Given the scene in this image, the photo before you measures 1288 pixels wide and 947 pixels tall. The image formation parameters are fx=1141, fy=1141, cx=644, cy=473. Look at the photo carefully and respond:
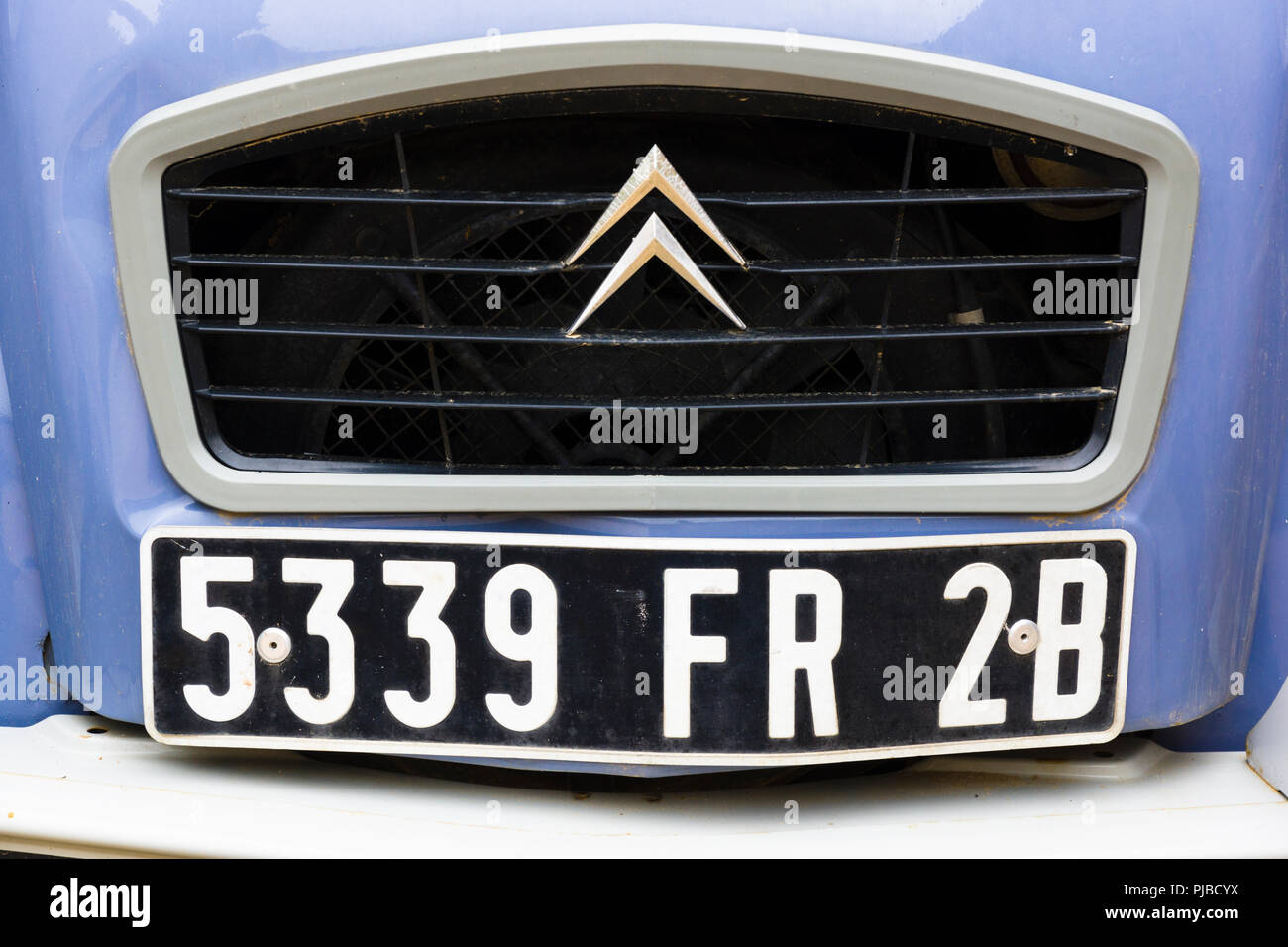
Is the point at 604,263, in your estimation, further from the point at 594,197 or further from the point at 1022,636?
the point at 1022,636

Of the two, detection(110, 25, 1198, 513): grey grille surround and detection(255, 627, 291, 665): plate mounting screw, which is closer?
detection(110, 25, 1198, 513): grey grille surround

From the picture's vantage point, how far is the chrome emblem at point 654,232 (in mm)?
1098

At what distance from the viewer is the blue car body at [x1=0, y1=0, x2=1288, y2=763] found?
110 cm

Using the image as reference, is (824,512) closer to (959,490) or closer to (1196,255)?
(959,490)

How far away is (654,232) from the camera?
1105mm

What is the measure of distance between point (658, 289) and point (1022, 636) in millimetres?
536

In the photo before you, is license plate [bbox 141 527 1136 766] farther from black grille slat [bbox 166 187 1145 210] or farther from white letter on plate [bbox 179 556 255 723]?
black grille slat [bbox 166 187 1145 210]

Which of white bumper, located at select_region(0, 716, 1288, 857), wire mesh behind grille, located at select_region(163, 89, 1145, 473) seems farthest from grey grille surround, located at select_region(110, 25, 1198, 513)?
white bumper, located at select_region(0, 716, 1288, 857)

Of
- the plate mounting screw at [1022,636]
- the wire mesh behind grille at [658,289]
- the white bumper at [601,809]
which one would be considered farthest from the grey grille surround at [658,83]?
the white bumper at [601,809]

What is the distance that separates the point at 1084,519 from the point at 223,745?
0.95 m

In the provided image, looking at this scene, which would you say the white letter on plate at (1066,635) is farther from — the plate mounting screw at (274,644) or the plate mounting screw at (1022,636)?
the plate mounting screw at (274,644)

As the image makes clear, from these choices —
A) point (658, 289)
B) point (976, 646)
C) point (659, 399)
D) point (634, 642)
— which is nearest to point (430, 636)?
point (634, 642)

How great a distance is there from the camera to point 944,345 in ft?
4.33

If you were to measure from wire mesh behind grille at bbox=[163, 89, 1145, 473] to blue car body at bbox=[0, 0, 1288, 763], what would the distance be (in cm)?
7
